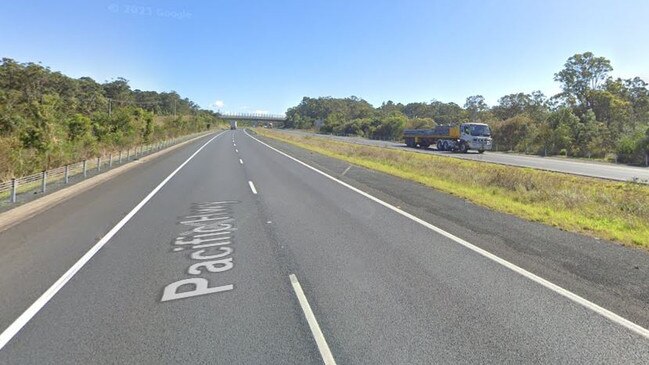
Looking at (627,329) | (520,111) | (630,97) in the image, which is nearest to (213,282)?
(627,329)

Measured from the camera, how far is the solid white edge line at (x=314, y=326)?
3.68m

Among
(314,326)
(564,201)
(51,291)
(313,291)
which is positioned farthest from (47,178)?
(564,201)

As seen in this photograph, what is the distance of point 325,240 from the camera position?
767 cm

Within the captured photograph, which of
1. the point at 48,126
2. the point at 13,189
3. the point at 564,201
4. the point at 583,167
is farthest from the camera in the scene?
the point at 583,167

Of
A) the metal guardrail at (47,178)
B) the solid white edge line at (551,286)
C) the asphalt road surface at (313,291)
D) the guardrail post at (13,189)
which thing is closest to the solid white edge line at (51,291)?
the asphalt road surface at (313,291)

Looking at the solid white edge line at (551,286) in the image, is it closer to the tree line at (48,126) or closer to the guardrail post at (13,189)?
the guardrail post at (13,189)

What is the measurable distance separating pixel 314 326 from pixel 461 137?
40.4m

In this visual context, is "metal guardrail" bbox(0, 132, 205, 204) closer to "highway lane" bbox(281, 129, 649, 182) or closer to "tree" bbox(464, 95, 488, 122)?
"highway lane" bbox(281, 129, 649, 182)

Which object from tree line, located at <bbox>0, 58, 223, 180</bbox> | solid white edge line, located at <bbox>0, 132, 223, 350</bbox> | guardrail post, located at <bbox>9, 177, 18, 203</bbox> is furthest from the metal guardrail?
solid white edge line, located at <bbox>0, 132, 223, 350</bbox>

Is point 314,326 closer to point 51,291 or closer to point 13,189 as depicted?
point 51,291

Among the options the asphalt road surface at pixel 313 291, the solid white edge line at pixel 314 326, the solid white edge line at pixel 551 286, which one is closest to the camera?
the solid white edge line at pixel 314 326

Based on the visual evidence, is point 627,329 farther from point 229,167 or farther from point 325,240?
point 229,167

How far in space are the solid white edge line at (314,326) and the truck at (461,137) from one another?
3868cm

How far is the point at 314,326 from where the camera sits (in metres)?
4.23
